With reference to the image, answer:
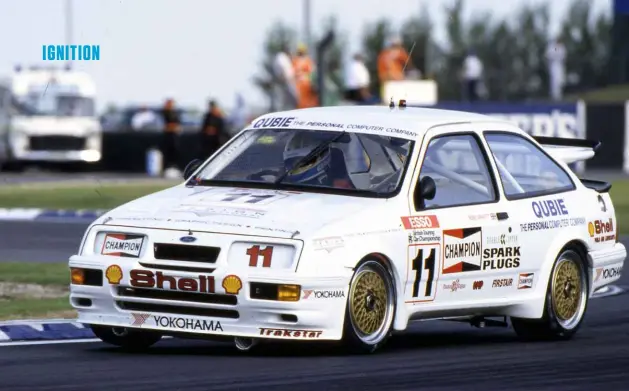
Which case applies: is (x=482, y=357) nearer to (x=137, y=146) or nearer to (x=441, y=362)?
(x=441, y=362)

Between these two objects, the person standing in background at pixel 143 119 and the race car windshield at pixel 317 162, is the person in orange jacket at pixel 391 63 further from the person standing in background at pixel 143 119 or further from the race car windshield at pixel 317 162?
the race car windshield at pixel 317 162

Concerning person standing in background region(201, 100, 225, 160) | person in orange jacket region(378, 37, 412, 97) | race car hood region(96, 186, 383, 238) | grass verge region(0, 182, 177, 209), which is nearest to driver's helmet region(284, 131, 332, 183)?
race car hood region(96, 186, 383, 238)

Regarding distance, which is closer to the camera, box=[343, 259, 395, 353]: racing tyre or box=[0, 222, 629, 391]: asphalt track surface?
box=[0, 222, 629, 391]: asphalt track surface

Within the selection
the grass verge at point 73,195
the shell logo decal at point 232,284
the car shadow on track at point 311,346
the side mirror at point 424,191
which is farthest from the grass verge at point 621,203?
the shell logo decal at point 232,284

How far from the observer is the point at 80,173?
3912 cm

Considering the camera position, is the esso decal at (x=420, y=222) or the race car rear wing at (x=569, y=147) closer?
the esso decal at (x=420, y=222)

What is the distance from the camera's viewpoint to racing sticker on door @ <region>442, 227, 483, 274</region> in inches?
384

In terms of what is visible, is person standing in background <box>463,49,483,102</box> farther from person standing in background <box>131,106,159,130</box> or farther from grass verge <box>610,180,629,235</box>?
person standing in background <box>131,106,159,130</box>

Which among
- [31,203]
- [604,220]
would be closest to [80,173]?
[31,203]

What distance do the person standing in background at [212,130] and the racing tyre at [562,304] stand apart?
23367mm

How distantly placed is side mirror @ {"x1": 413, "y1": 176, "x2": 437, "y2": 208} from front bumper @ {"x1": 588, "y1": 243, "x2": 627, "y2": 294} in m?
1.68

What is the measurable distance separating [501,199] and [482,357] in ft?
4.09

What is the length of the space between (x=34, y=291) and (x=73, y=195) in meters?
14.6

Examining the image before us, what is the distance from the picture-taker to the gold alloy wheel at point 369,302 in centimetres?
913
